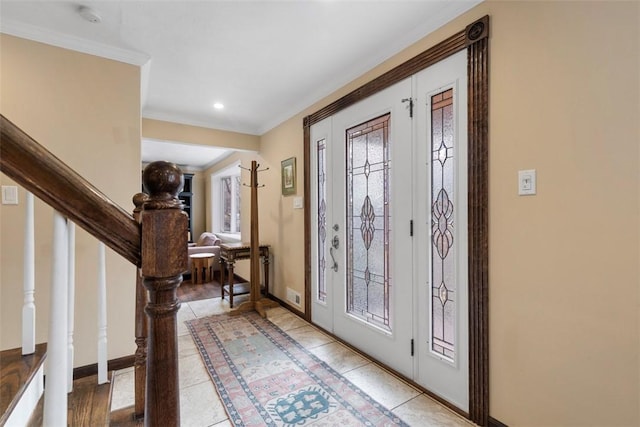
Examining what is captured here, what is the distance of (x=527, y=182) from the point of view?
4.63 feet

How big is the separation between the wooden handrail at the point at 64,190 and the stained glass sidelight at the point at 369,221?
187 centimetres

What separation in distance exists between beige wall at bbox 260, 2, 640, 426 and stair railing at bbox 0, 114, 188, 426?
156 centimetres

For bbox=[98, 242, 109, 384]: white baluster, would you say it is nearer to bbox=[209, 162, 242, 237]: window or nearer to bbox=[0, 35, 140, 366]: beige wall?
bbox=[0, 35, 140, 366]: beige wall

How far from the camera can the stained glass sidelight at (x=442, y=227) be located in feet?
5.76

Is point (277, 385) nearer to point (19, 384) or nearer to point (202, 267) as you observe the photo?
point (19, 384)

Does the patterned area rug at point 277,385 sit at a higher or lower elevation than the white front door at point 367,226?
lower

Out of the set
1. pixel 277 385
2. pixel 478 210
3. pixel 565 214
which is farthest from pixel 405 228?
pixel 277 385

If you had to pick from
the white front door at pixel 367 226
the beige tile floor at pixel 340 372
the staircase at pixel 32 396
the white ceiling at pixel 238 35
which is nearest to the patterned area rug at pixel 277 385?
the beige tile floor at pixel 340 372

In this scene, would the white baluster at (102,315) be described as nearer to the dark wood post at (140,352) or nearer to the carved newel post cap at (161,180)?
the dark wood post at (140,352)

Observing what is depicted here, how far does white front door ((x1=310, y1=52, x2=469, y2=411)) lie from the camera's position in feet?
5.61

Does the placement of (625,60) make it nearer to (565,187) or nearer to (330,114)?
(565,187)

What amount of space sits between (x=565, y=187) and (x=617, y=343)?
669mm

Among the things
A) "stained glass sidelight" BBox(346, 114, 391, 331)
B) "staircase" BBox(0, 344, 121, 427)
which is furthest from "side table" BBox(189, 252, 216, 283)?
"staircase" BBox(0, 344, 121, 427)

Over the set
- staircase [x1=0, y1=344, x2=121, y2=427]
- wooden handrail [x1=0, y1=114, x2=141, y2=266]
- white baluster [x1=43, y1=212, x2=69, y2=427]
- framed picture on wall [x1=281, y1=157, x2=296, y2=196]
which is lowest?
staircase [x1=0, y1=344, x2=121, y2=427]
